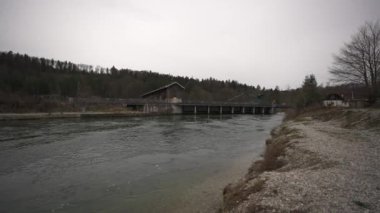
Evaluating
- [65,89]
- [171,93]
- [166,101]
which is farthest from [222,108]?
[65,89]

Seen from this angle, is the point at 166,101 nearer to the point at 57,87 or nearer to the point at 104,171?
the point at 57,87

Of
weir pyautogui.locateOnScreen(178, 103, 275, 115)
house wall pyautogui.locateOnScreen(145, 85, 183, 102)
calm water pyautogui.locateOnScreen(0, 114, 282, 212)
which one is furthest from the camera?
house wall pyautogui.locateOnScreen(145, 85, 183, 102)

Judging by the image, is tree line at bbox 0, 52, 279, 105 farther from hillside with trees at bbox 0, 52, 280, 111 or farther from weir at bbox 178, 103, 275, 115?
weir at bbox 178, 103, 275, 115

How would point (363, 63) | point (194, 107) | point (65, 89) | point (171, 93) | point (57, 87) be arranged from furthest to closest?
1. point (65, 89)
2. point (57, 87)
3. point (171, 93)
4. point (194, 107)
5. point (363, 63)

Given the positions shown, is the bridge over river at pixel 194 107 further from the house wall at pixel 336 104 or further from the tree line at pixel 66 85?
the house wall at pixel 336 104

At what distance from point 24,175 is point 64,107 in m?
39.9

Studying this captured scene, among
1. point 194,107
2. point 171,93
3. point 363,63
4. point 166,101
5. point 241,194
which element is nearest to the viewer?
point 241,194

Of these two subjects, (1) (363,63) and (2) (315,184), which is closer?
(2) (315,184)

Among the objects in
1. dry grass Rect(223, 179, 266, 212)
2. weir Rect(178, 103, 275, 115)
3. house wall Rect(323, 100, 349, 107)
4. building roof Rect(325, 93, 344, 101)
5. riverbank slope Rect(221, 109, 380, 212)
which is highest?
building roof Rect(325, 93, 344, 101)

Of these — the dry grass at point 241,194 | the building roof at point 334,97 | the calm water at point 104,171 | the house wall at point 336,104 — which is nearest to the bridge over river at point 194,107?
the building roof at point 334,97

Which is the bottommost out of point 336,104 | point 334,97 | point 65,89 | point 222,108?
point 222,108

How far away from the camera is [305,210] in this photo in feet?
19.0

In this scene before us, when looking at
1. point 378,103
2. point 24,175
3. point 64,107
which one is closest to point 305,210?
point 24,175

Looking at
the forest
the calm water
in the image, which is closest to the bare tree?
the forest
